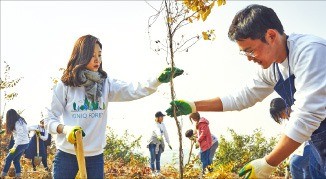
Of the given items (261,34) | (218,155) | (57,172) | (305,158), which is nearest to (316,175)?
(261,34)

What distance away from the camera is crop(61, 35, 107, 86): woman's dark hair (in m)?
3.25

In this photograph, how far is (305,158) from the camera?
4570 mm

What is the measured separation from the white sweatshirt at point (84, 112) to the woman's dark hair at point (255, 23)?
118 cm

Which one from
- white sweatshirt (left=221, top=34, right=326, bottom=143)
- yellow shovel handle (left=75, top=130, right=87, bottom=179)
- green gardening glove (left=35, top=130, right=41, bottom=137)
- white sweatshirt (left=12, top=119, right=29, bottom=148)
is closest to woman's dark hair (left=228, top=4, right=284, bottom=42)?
white sweatshirt (left=221, top=34, right=326, bottom=143)

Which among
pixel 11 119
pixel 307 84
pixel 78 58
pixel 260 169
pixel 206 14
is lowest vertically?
pixel 11 119

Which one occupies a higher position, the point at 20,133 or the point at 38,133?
the point at 20,133

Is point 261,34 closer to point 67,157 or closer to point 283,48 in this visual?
point 283,48

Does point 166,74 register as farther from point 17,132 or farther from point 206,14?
point 17,132

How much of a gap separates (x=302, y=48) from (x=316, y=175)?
1223 millimetres

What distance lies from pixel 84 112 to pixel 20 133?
233 inches

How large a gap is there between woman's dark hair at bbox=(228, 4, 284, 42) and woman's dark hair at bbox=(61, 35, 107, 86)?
53.9 inches

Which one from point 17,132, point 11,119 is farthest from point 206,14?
point 17,132

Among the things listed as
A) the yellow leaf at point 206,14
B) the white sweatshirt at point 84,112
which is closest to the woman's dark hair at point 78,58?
the white sweatshirt at point 84,112

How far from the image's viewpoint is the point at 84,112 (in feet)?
10.6
